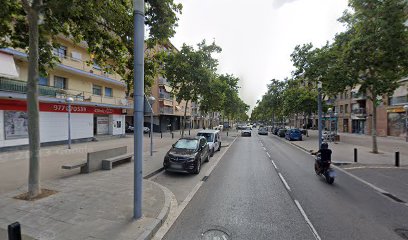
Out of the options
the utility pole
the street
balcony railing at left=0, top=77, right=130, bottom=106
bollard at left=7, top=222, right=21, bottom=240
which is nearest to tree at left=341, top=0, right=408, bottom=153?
the street

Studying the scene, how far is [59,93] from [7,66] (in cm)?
447

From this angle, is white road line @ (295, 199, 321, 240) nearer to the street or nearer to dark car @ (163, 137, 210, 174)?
the street

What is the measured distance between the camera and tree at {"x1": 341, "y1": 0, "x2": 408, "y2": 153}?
13070mm

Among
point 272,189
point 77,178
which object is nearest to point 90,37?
point 77,178

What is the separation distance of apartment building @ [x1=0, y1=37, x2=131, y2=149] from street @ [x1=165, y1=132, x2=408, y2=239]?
8572mm

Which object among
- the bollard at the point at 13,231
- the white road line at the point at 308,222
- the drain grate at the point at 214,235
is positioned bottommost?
the white road line at the point at 308,222

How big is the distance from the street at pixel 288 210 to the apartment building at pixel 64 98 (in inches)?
337

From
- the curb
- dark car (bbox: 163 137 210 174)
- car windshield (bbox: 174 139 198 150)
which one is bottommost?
the curb

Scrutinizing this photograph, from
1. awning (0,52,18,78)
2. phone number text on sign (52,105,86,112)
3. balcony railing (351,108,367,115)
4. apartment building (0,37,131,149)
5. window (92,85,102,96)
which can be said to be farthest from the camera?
balcony railing (351,108,367,115)

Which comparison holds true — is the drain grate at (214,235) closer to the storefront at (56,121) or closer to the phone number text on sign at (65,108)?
the storefront at (56,121)

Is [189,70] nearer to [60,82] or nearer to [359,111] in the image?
[60,82]

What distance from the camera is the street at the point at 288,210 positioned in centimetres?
462

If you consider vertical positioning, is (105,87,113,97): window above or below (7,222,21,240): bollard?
above

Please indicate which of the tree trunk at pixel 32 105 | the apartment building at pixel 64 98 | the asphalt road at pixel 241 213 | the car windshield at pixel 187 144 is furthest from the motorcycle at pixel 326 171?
the apartment building at pixel 64 98
